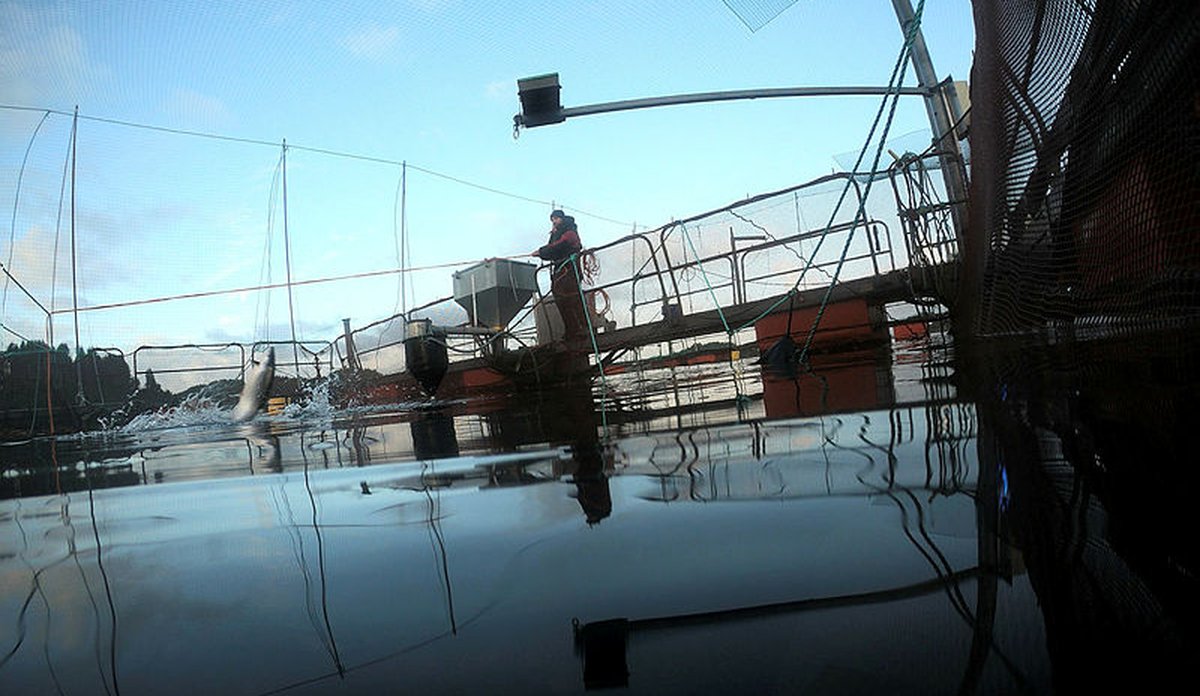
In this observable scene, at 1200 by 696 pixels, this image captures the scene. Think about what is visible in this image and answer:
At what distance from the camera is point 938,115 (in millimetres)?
5168

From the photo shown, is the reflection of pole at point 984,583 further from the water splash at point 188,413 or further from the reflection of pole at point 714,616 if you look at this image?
the water splash at point 188,413

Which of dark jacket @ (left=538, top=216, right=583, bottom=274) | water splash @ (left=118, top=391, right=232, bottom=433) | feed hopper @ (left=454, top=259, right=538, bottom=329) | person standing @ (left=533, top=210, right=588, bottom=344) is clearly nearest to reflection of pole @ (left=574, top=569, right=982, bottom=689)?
person standing @ (left=533, top=210, right=588, bottom=344)

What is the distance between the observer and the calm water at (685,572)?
1.10 ft

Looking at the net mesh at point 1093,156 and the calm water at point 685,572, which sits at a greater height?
the net mesh at point 1093,156

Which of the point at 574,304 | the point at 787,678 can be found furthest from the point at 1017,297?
the point at 574,304

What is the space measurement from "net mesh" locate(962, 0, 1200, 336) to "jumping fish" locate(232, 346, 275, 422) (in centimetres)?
685

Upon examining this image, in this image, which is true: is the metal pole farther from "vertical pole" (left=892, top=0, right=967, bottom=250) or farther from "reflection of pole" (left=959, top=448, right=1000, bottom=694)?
"reflection of pole" (left=959, top=448, right=1000, bottom=694)

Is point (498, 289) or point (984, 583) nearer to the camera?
point (984, 583)

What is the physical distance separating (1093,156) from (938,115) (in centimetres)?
381

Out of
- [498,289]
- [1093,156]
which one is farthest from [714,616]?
[498,289]

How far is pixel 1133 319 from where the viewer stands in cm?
190

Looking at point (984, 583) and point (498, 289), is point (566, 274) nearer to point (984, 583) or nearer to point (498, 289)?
point (498, 289)

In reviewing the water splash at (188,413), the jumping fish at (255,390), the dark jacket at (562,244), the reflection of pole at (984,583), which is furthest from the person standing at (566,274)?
the reflection of pole at (984,583)

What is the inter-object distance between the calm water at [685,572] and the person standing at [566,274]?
5.32 meters
